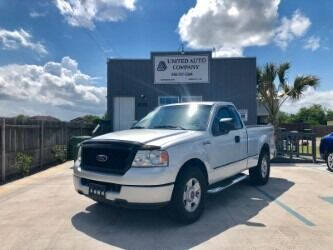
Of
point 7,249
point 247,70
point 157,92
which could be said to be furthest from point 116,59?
point 7,249

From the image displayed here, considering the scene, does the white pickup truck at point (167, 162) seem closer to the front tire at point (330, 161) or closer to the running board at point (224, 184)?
the running board at point (224, 184)

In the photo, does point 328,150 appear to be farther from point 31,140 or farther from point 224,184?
point 31,140

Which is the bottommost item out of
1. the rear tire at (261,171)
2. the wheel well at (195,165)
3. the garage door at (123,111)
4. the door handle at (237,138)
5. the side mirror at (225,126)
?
the rear tire at (261,171)

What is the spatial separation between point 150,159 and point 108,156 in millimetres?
702

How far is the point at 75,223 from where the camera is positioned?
4.88 m

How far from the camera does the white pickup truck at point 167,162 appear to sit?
4352 mm

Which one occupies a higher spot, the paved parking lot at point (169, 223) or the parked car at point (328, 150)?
the parked car at point (328, 150)

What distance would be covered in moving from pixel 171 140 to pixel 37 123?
7537mm

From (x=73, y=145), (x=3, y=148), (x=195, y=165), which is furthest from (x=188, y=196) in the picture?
(x=73, y=145)

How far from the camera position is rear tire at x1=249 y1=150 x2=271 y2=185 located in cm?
774

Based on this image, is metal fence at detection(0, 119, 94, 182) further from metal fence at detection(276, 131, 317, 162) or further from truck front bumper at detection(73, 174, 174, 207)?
metal fence at detection(276, 131, 317, 162)

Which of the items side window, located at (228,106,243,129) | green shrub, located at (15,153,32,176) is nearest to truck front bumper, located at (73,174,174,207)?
side window, located at (228,106,243,129)

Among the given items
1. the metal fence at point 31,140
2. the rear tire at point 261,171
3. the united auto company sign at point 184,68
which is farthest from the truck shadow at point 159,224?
the united auto company sign at point 184,68

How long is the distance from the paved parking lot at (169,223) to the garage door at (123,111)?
11449 millimetres
